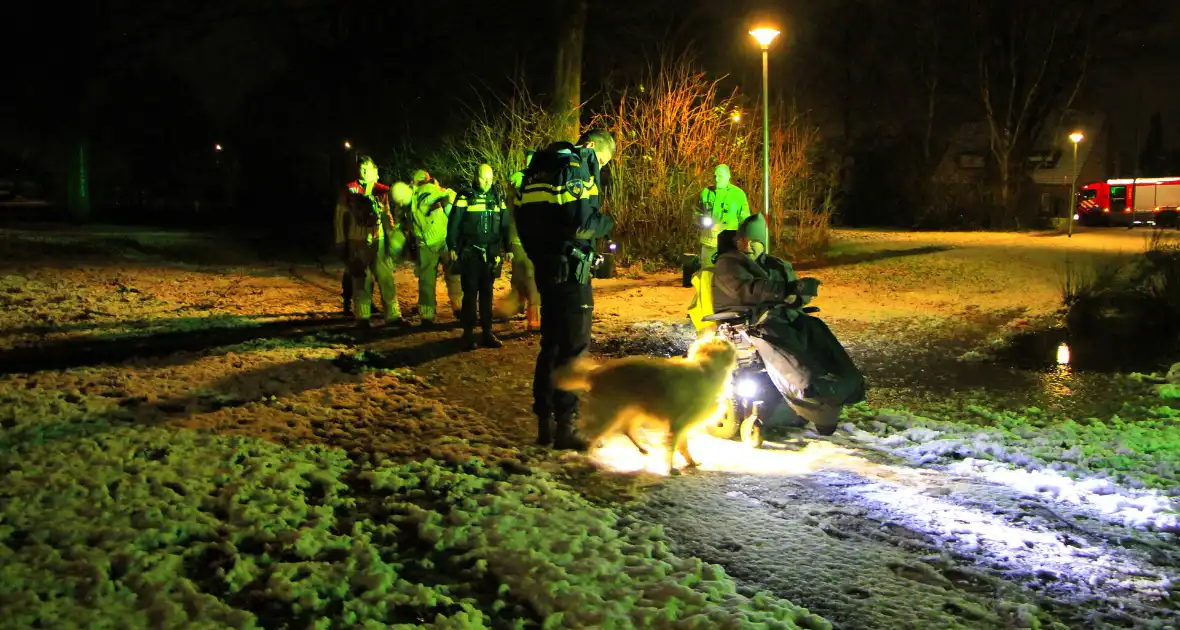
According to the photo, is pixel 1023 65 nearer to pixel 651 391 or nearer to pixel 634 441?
pixel 634 441

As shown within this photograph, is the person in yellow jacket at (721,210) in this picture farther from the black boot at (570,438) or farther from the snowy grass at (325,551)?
the snowy grass at (325,551)

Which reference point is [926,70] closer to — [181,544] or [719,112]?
[719,112]

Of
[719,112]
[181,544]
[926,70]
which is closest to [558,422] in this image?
[181,544]

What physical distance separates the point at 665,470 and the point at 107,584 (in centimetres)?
312

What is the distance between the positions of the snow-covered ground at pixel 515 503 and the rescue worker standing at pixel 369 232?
4.50ft

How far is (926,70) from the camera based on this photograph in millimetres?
45156

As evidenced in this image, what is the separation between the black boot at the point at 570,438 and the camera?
20.4 feet

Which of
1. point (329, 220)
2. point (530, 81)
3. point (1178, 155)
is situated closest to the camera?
point (530, 81)

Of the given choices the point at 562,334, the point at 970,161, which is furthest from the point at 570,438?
the point at 970,161

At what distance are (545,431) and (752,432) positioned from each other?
4.69ft

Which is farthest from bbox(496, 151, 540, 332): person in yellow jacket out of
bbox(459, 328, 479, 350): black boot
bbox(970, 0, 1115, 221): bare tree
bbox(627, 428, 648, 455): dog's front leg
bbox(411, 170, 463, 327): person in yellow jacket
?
bbox(970, 0, 1115, 221): bare tree

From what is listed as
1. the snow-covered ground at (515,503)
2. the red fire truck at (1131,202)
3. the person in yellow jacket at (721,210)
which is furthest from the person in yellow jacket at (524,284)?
the red fire truck at (1131,202)

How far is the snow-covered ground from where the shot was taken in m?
3.86

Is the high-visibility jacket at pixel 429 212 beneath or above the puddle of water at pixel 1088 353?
above
